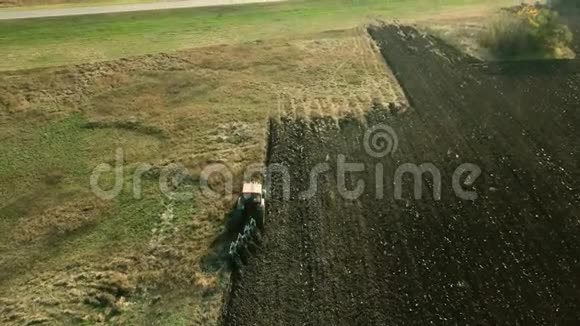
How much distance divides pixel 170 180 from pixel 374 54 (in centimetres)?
1544

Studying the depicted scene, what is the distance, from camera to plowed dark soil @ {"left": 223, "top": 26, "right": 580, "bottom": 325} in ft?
50.8

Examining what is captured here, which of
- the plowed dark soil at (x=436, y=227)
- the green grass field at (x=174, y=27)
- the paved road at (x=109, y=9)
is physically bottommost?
the plowed dark soil at (x=436, y=227)

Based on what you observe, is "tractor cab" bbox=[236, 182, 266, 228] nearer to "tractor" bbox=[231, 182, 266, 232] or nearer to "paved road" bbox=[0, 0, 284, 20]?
"tractor" bbox=[231, 182, 266, 232]

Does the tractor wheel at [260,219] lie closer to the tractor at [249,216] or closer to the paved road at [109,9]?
the tractor at [249,216]

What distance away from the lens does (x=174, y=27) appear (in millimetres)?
34250

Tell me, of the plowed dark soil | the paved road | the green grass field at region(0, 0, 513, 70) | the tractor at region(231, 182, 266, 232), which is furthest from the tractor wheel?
the paved road

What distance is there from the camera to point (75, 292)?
16.1 m

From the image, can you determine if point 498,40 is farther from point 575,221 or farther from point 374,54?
point 575,221

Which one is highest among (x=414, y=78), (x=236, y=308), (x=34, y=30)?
(x=34, y=30)

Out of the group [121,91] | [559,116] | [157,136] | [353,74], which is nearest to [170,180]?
[157,136]

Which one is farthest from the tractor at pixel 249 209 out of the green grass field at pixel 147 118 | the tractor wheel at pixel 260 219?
the green grass field at pixel 147 118

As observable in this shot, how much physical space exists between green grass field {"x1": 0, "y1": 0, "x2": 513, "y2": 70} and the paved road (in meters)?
0.83

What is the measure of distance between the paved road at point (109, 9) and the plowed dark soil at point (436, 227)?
18082 millimetres

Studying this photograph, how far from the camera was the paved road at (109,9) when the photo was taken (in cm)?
3566
